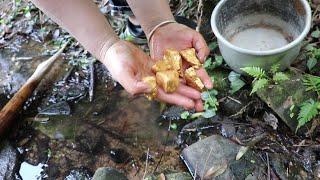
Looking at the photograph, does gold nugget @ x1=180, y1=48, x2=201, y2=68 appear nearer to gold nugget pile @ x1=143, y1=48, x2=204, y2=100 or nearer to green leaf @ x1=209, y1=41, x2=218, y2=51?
gold nugget pile @ x1=143, y1=48, x2=204, y2=100

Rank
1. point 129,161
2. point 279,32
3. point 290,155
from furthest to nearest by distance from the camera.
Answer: point 279,32 → point 129,161 → point 290,155

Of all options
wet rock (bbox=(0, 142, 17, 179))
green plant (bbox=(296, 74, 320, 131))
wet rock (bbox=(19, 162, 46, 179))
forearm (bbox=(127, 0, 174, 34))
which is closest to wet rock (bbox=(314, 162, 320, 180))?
green plant (bbox=(296, 74, 320, 131))

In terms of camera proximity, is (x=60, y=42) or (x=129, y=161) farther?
(x=60, y=42)

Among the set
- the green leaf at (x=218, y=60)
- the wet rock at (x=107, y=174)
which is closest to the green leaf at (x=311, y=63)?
the green leaf at (x=218, y=60)

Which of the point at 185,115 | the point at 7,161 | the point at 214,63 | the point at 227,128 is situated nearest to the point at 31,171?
the point at 7,161

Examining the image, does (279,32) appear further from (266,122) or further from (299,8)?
(266,122)

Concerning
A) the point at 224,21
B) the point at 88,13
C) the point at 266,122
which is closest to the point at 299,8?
the point at 224,21
